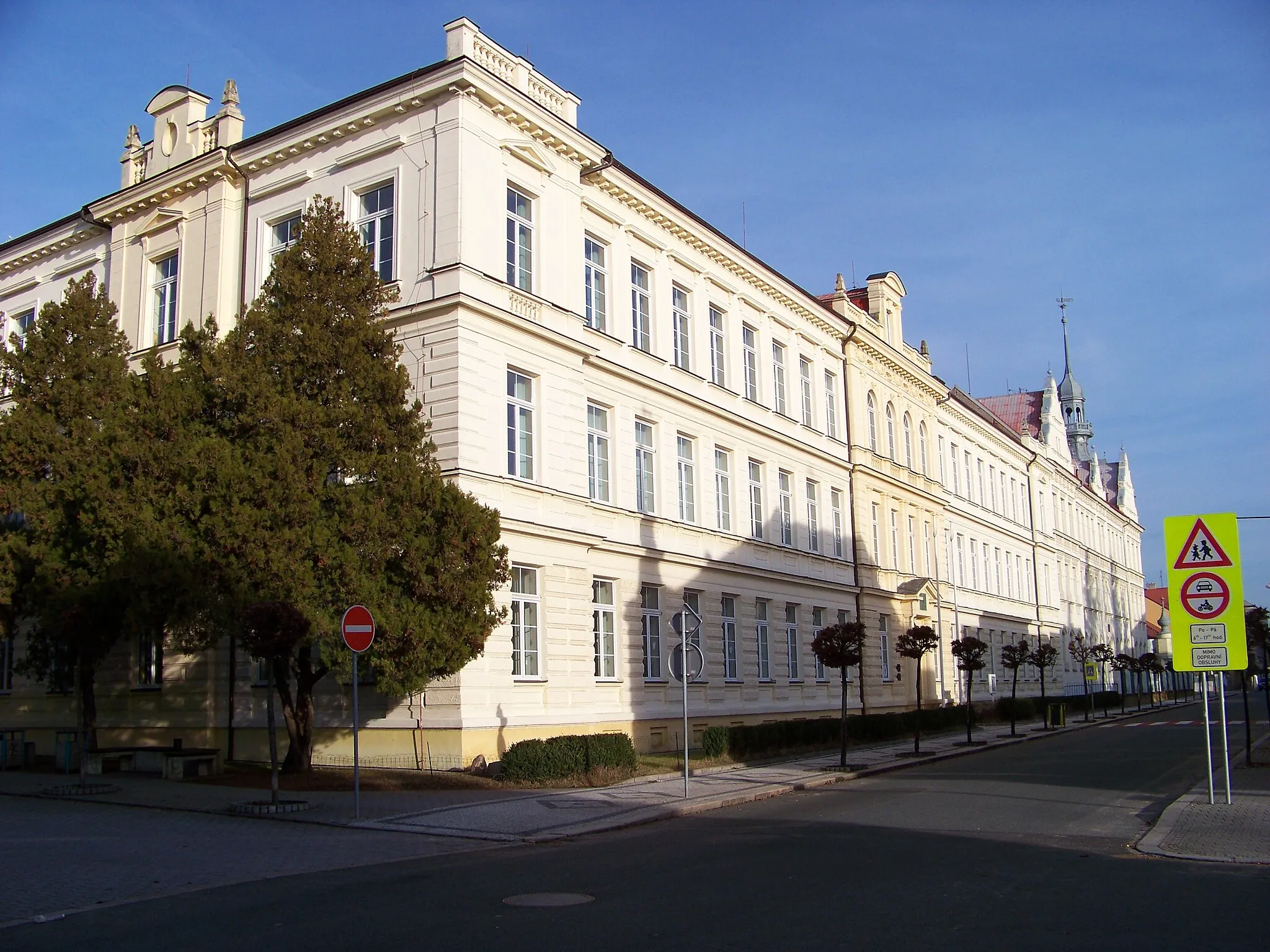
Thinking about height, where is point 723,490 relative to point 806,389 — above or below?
below

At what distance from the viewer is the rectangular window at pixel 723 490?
32.7 metres

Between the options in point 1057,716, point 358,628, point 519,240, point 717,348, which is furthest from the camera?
point 1057,716

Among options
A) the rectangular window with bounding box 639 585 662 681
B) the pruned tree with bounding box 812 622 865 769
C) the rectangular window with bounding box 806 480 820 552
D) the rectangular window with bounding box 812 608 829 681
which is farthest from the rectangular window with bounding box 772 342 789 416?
the pruned tree with bounding box 812 622 865 769

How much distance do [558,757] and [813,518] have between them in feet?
67.0

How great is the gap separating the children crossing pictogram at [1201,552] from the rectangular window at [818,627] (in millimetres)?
21967

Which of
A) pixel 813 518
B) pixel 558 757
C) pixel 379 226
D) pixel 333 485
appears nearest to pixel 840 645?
pixel 558 757

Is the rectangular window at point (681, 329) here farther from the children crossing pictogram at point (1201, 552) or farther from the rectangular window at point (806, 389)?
the children crossing pictogram at point (1201, 552)

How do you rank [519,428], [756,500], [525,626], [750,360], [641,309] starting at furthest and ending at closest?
[750,360], [756,500], [641,309], [519,428], [525,626]

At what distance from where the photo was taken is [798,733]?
28.2 metres

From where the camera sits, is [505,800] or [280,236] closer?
[505,800]

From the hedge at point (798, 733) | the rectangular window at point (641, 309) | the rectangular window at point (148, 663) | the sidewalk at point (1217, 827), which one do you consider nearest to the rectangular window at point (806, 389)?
the rectangular window at point (641, 309)

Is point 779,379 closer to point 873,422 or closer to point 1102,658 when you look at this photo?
point 873,422

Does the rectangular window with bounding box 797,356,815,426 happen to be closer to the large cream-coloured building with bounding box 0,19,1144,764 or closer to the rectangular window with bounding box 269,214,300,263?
the large cream-coloured building with bounding box 0,19,1144,764

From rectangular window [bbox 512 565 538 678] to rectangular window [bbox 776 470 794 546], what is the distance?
14.0m
